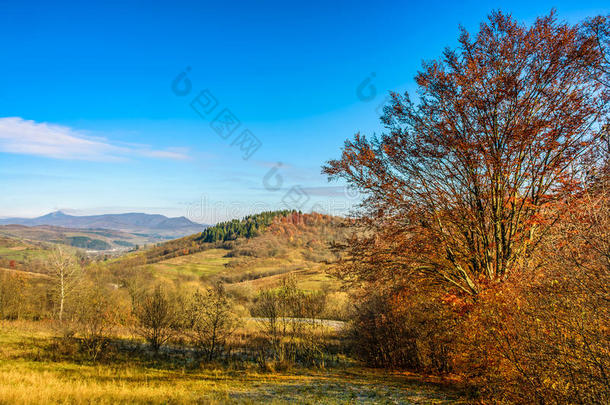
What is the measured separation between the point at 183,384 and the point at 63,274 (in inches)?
1488

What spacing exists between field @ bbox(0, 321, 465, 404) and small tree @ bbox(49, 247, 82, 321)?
2110cm

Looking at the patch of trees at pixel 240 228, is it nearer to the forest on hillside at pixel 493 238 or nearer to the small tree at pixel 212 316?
the small tree at pixel 212 316

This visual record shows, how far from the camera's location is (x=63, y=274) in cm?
4100

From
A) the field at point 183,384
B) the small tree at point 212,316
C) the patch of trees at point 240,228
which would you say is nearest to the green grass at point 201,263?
the patch of trees at point 240,228

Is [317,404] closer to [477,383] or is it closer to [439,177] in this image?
[477,383]

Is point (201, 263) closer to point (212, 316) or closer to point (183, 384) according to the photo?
point (212, 316)

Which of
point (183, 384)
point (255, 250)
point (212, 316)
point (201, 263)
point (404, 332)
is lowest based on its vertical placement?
point (201, 263)

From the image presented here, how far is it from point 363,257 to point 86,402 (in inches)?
387

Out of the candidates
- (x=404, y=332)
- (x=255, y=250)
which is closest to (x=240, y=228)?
(x=255, y=250)

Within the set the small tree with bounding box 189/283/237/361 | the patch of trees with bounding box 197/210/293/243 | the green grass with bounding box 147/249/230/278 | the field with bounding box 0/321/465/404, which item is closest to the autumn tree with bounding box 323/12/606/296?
the field with bounding box 0/321/465/404

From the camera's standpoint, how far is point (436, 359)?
15.4 m

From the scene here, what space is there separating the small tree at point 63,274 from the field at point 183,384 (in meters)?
21.1

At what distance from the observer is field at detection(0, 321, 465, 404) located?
32.9ft

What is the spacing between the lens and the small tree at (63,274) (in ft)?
131
